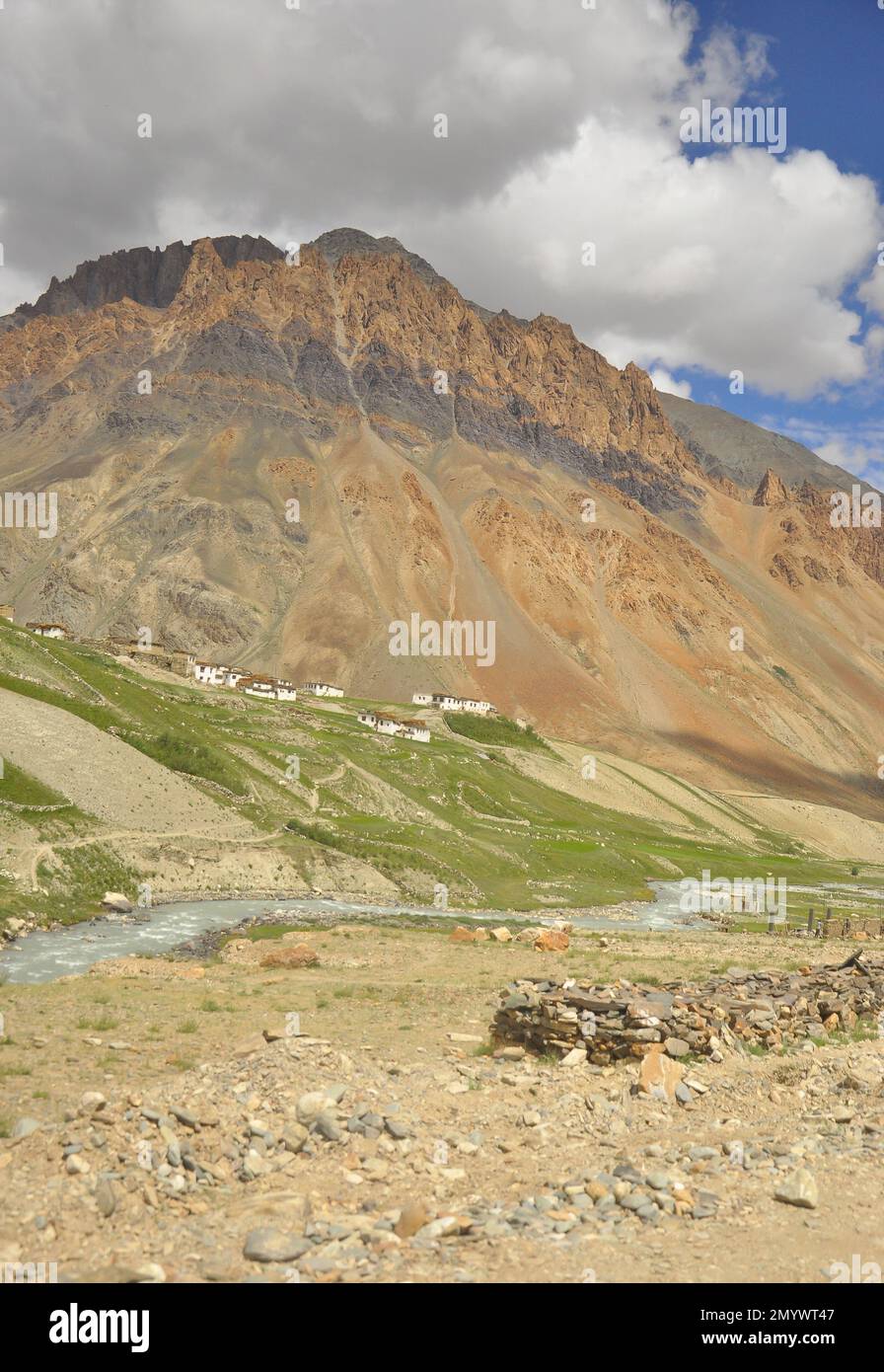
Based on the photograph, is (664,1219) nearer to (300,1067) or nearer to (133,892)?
(300,1067)

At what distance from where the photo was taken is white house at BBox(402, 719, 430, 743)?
147250mm

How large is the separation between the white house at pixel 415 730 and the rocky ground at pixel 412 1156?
395 feet

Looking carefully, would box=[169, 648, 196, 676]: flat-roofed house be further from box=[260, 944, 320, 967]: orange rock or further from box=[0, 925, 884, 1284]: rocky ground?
box=[0, 925, 884, 1284]: rocky ground

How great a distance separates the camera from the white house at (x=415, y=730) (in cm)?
14725

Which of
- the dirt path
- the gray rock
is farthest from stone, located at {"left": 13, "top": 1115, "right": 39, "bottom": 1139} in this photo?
the dirt path

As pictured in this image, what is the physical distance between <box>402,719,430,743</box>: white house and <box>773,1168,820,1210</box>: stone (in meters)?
130

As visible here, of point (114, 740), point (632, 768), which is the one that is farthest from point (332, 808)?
point (632, 768)

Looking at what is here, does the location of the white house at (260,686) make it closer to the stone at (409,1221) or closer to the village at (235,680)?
the village at (235,680)

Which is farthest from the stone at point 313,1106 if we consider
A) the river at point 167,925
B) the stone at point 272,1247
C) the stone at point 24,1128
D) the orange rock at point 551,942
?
the orange rock at point 551,942

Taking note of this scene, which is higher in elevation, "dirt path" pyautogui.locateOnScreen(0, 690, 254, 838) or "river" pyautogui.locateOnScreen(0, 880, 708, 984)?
"dirt path" pyautogui.locateOnScreen(0, 690, 254, 838)

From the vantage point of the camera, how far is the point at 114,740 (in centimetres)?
7644

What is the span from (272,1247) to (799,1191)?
331 inches

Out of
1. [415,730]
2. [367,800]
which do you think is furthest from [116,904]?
[415,730]

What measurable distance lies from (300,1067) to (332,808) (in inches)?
2833
